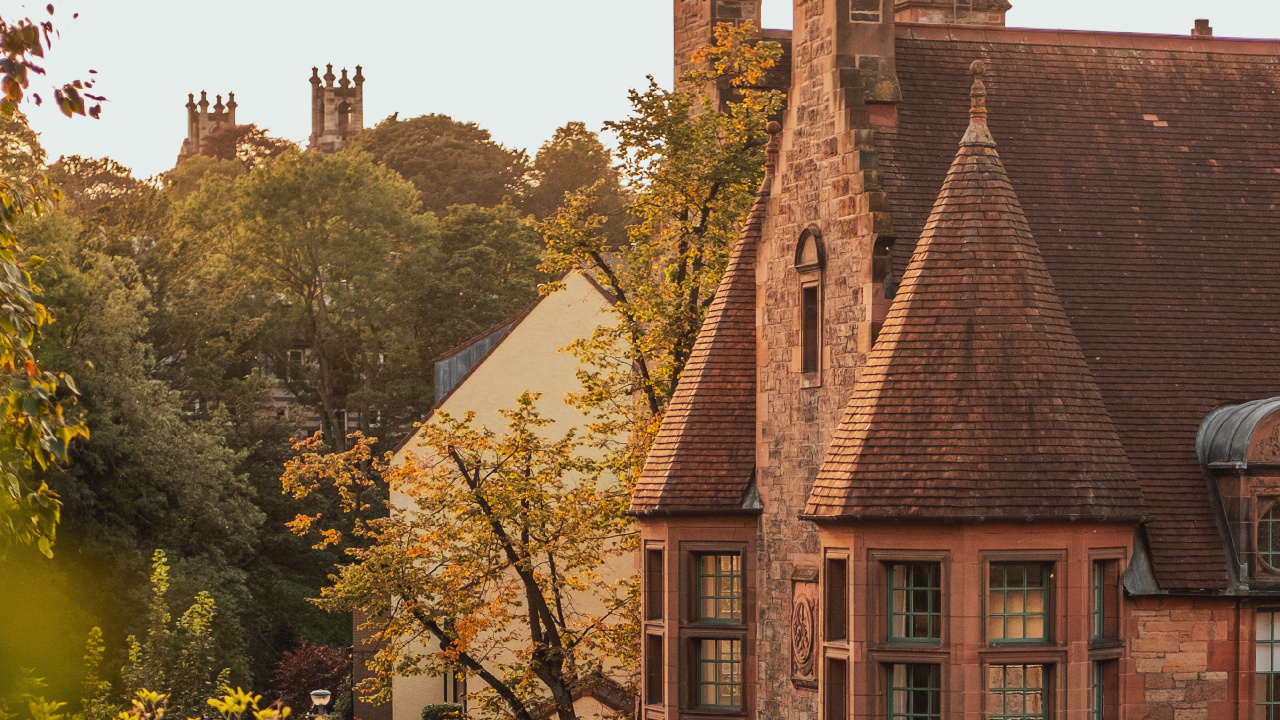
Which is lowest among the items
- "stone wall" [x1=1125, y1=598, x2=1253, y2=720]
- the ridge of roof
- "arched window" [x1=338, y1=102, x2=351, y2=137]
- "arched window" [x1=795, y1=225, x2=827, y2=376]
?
"stone wall" [x1=1125, y1=598, x2=1253, y2=720]

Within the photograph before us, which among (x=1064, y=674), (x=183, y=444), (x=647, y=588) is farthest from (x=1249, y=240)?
(x=183, y=444)

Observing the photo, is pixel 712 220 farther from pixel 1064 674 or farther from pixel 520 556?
pixel 1064 674

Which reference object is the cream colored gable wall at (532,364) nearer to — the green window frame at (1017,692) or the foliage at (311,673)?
the foliage at (311,673)

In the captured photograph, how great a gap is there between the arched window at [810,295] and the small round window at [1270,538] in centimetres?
544

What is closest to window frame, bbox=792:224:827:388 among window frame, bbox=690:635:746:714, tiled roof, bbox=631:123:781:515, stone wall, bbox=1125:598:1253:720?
tiled roof, bbox=631:123:781:515

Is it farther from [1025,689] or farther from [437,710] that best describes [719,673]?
[437,710]

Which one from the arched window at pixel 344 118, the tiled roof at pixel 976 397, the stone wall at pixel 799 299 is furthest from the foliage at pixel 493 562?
the arched window at pixel 344 118

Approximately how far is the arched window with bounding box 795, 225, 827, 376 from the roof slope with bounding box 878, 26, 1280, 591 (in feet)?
3.86

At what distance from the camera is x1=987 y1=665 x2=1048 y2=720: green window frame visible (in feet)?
64.9

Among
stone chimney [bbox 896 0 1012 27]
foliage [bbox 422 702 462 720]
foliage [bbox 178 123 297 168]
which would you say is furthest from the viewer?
foliage [bbox 178 123 297 168]

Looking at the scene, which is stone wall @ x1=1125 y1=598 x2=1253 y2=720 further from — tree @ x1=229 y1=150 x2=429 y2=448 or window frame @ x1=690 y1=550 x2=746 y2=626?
tree @ x1=229 y1=150 x2=429 y2=448

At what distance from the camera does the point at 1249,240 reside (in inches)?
955

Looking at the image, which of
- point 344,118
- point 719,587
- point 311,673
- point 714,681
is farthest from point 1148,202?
point 344,118

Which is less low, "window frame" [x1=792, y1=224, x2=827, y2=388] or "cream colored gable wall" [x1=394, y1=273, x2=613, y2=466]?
"cream colored gable wall" [x1=394, y1=273, x2=613, y2=466]
